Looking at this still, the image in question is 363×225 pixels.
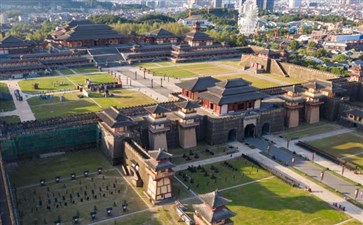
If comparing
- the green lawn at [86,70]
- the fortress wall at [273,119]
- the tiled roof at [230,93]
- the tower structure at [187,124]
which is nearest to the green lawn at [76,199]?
the tower structure at [187,124]

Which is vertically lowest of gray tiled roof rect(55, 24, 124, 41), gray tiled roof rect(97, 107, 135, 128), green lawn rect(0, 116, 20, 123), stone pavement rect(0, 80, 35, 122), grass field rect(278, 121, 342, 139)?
grass field rect(278, 121, 342, 139)

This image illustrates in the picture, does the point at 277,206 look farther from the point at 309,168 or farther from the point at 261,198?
the point at 309,168

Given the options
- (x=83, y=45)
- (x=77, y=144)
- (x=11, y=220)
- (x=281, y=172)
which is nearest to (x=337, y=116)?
(x=281, y=172)

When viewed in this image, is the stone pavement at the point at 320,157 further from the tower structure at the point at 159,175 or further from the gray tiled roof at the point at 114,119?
the gray tiled roof at the point at 114,119

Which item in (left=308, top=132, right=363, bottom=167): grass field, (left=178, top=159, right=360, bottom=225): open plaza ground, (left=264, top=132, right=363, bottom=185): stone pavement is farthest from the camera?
(left=308, top=132, right=363, bottom=167): grass field

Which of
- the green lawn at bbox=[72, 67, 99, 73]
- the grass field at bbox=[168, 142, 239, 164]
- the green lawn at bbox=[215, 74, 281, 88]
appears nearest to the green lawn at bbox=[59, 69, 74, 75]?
the green lawn at bbox=[72, 67, 99, 73]

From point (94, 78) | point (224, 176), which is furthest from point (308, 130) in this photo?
point (94, 78)

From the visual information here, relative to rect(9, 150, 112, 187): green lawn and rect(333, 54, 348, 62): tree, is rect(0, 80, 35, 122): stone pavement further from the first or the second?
rect(333, 54, 348, 62): tree
